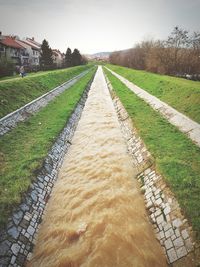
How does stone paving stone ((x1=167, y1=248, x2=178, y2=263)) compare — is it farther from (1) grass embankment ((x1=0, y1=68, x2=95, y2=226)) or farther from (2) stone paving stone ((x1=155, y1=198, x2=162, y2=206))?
(1) grass embankment ((x1=0, y1=68, x2=95, y2=226))

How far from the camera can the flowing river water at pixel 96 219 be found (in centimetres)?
729

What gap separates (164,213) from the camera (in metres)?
8.26

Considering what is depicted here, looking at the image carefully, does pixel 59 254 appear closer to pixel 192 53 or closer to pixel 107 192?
pixel 107 192

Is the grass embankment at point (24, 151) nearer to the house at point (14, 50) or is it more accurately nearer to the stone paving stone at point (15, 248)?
the stone paving stone at point (15, 248)

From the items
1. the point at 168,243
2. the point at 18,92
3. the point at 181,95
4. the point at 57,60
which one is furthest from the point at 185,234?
the point at 57,60

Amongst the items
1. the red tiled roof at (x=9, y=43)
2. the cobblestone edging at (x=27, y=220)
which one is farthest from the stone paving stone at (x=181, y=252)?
the red tiled roof at (x=9, y=43)

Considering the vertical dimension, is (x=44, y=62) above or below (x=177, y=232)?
above

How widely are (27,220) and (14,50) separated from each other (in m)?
76.2

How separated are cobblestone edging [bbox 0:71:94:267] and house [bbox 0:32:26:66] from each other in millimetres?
64990

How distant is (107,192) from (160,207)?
2.66 metres

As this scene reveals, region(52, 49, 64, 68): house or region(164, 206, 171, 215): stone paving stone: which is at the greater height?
region(52, 49, 64, 68): house

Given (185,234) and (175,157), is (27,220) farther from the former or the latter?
(175,157)

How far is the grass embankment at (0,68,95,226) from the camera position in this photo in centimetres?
898

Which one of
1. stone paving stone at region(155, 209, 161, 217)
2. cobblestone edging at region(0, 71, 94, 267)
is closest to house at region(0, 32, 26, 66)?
cobblestone edging at region(0, 71, 94, 267)
